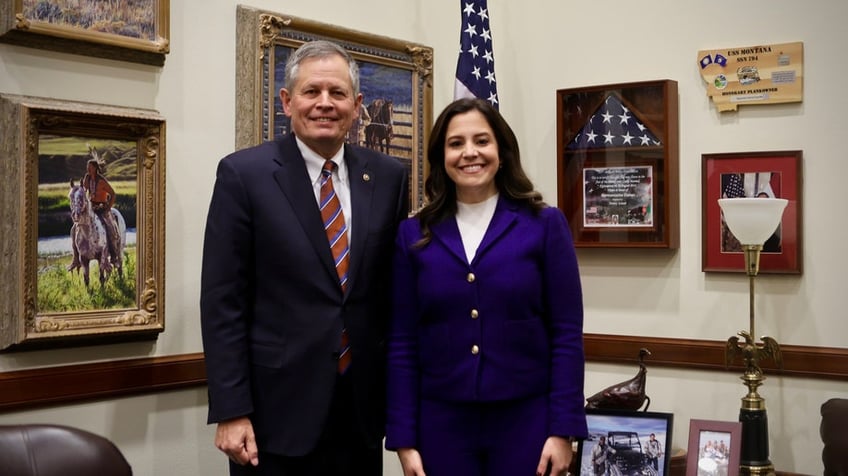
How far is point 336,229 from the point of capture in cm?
222

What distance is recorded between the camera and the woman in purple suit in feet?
6.88

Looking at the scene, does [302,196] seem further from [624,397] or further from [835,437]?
[835,437]

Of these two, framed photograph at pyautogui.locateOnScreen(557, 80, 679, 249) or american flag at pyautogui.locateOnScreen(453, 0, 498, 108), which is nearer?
framed photograph at pyautogui.locateOnScreen(557, 80, 679, 249)

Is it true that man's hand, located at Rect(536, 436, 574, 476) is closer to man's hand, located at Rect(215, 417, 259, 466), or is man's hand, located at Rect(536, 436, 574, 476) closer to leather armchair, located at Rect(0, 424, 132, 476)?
man's hand, located at Rect(215, 417, 259, 466)

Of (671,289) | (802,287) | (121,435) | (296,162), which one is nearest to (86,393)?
(121,435)

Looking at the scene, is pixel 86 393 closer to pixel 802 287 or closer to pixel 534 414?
pixel 534 414

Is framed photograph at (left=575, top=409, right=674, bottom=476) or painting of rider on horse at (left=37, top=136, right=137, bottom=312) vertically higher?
painting of rider on horse at (left=37, top=136, right=137, bottom=312)

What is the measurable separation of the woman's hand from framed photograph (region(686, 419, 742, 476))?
116cm

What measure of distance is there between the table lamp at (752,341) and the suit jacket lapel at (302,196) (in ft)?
4.65

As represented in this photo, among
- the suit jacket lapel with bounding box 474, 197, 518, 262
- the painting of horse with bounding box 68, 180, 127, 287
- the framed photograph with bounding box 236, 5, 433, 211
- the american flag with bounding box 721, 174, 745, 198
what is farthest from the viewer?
the american flag with bounding box 721, 174, 745, 198

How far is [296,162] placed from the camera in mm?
2232

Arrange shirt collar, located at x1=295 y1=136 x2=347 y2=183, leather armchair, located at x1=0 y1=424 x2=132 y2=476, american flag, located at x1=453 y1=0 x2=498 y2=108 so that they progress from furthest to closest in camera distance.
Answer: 1. american flag, located at x1=453 y1=0 x2=498 y2=108
2. shirt collar, located at x1=295 y1=136 x2=347 y2=183
3. leather armchair, located at x1=0 y1=424 x2=132 y2=476

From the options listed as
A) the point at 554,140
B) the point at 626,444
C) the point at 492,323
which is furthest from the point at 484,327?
the point at 554,140

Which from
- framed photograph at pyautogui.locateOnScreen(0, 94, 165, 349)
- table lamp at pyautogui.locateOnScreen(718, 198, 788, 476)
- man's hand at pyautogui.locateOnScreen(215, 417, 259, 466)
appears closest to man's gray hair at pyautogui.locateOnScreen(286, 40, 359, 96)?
framed photograph at pyautogui.locateOnScreen(0, 94, 165, 349)
